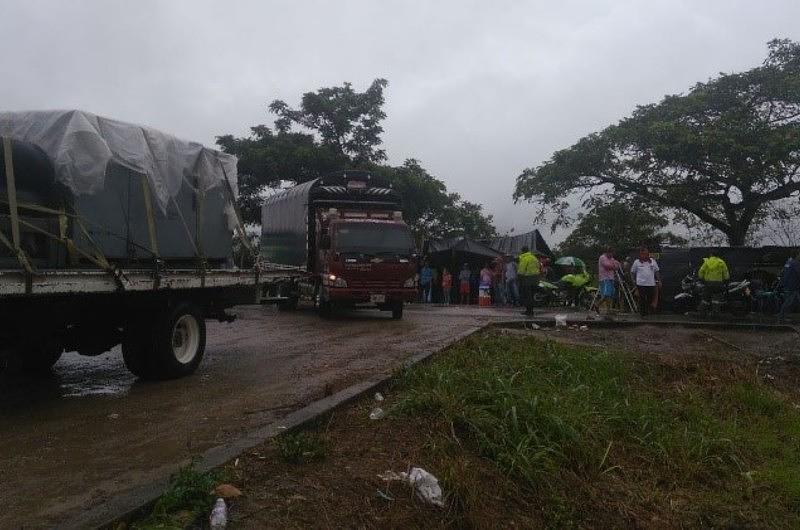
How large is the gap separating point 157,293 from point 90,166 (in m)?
1.53

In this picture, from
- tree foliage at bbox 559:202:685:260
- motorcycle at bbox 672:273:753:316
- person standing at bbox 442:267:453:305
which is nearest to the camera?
motorcycle at bbox 672:273:753:316

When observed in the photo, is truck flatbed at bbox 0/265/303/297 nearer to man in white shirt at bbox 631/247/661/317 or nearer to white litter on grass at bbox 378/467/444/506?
white litter on grass at bbox 378/467/444/506

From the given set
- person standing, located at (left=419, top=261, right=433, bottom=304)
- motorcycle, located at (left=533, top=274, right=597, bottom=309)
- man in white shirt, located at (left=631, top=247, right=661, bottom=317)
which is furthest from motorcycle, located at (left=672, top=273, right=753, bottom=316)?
person standing, located at (left=419, top=261, right=433, bottom=304)

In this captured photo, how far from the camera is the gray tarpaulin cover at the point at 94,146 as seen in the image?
19.7ft

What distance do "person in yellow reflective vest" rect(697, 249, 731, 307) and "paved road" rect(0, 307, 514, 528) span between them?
854 cm

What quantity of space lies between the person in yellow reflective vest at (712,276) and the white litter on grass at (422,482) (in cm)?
1415

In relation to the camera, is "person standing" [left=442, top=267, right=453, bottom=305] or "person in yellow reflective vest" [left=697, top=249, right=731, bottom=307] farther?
"person standing" [left=442, top=267, right=453, bottom=305]

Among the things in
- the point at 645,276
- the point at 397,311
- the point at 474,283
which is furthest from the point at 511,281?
the point at 397,311

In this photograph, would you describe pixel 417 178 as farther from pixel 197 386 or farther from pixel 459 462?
pixel 459 462

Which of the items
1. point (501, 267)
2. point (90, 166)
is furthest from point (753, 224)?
point (90, 166)

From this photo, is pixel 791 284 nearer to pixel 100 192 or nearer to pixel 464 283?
pixel 464 283

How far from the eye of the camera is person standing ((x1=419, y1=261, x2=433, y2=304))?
23984 millimetres

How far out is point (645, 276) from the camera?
577 inches

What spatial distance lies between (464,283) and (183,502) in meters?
20.6
